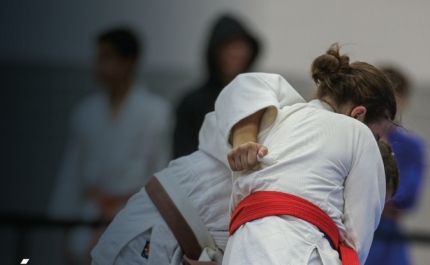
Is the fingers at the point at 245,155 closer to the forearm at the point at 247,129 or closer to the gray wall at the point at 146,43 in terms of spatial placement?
the forearm at the point at 247,129

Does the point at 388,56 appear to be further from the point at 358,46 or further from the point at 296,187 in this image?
the point at 296,187

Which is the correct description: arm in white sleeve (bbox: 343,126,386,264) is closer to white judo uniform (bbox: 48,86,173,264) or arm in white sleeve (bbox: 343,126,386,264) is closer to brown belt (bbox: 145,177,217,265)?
brown belt (bbox: 145,177,217,265)

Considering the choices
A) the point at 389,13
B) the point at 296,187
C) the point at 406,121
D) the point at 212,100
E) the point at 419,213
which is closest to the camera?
the point at 296,187

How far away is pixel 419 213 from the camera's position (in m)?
1.72

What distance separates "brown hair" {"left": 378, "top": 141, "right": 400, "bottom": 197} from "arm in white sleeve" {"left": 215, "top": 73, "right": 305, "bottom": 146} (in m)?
0.21

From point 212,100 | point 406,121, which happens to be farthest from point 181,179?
point 406,121

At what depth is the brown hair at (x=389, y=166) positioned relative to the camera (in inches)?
43.9

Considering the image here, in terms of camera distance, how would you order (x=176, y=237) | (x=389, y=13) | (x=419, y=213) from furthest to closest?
(x=419, y=213)
(x=389, y=13)
(x=176, y=237)

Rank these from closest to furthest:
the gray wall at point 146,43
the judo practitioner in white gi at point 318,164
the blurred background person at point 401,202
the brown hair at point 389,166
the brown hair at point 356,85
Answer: the judo practitioner in white gi at point 318,164, the brown hair at point 356,85, the brown hair at point 389,166, the blurred background person at point 401,202, the gray wall at point 146,43

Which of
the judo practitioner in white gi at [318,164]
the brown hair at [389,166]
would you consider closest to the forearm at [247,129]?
the judo practitioner in white gi at [318,164]

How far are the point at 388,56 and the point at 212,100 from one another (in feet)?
1.57

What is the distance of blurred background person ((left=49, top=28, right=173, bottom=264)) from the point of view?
148cm

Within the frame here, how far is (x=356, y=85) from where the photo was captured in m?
0.96

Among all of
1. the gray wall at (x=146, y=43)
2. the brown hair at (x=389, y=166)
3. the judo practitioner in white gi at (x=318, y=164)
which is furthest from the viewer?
the gray wall at (x=146, y=43)
